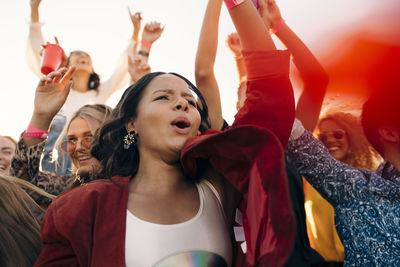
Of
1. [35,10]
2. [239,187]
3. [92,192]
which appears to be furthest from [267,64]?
[35,10]

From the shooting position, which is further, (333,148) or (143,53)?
(143,53)

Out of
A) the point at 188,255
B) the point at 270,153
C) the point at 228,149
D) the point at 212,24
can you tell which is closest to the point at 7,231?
the point at 188,255

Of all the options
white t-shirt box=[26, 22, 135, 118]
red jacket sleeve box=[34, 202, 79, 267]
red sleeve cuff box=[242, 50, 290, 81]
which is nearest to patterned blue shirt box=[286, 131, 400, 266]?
red sleeve cuff box=[242, 50, 290, 81]

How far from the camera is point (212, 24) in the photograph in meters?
2.21

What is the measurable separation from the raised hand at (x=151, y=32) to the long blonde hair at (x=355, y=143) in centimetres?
164

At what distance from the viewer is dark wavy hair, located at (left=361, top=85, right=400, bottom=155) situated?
7.38 ft

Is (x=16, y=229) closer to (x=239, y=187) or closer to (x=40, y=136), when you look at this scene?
(x=40, y=136)

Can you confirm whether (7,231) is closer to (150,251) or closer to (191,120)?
(150,251)

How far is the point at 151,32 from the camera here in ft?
11.4

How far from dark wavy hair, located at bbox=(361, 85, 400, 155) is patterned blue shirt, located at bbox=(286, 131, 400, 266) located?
0.53 m

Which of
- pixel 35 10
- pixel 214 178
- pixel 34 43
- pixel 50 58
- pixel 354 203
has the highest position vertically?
pixel 35 10

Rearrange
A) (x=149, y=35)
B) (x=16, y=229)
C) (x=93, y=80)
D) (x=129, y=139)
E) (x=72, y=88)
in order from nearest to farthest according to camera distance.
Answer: (x=16, y=229)
(x=129, y=139)
(x=149, y=35)
(x=72, y=88)
(x=93, y=80)

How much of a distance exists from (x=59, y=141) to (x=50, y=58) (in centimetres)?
58

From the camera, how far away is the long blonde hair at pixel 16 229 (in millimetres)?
1604
